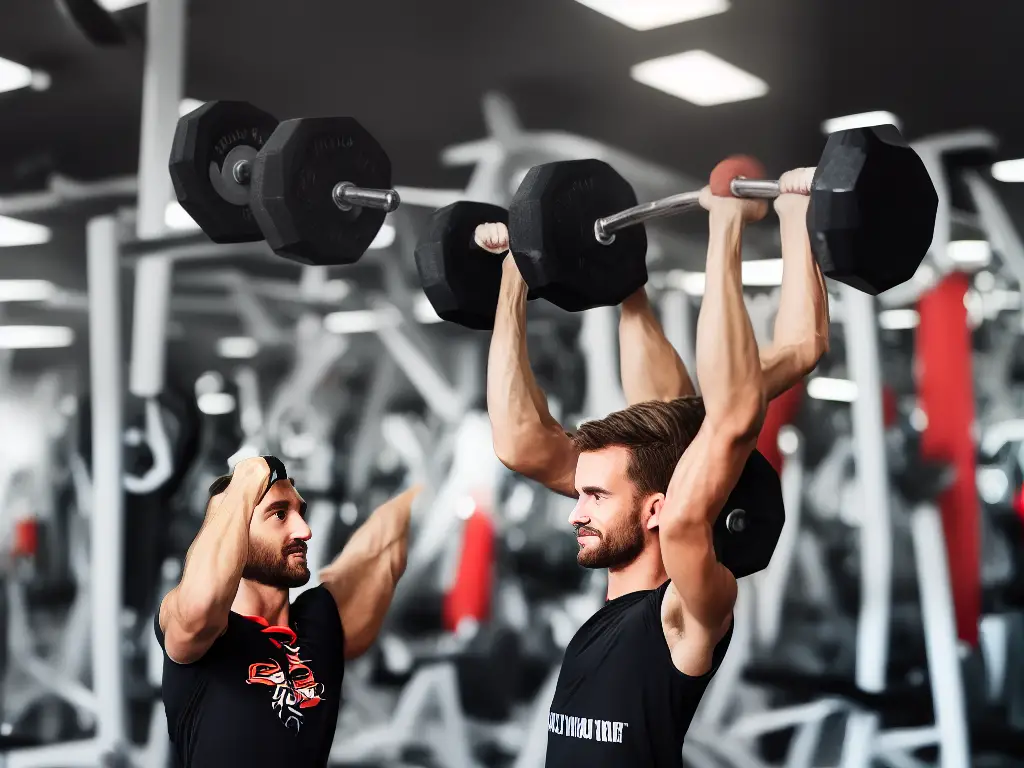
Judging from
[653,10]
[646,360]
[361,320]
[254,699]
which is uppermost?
[653,10]

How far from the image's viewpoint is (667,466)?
5.41 feet

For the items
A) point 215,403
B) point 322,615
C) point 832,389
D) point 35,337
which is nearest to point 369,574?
point 322,615

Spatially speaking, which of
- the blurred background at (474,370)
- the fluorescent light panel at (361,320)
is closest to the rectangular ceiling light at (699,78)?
the blurred background at (474,370)

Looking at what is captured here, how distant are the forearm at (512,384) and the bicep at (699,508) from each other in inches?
14.9

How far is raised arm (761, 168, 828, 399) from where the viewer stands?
5.24 ft

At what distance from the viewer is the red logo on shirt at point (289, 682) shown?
1843mm

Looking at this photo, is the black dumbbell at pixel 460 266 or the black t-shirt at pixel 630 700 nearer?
the black t-shirt at pixel 630 700

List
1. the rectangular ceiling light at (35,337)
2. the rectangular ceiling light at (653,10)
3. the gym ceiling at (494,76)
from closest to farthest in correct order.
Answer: the gym ceiling at (494,76) → the rectangular ceiling light at (653,10) → the rectangular ceiling light at (35,337)

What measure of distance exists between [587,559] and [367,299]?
241cm

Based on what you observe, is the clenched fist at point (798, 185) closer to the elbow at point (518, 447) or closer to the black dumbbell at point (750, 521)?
the black dumbbell at point (750, 521)

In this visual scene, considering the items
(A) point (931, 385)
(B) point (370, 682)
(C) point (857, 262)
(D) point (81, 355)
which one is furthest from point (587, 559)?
(D) point (81, 355)

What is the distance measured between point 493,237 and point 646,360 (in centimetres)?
32

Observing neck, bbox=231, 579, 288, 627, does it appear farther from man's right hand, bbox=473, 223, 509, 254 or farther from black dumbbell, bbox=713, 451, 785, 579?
black dumbbell, bbox=713, 451, 785, 579

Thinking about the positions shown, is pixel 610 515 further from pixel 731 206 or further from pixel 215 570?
pixel 215 570
